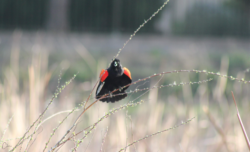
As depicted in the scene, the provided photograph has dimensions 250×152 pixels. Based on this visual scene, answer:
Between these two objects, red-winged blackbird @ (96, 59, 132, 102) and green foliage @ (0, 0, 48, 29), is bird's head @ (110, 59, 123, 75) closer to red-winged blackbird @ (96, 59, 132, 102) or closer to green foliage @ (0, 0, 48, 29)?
red-winged blackbird @ (96, 59, 132, 102)

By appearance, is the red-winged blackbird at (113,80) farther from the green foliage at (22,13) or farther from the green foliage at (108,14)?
the green foliage at (22,13)

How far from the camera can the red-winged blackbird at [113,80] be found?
1.09 m

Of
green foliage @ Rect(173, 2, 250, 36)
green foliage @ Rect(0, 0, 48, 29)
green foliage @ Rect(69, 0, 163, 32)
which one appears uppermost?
green foliage @ Rect(0, 0, 48, 29)

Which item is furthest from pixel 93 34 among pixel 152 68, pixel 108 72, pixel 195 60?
pixel 108 72

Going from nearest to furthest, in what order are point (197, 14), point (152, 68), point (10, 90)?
1. point (10, 90)
2. point (152, 68)
3. point (197, 14)

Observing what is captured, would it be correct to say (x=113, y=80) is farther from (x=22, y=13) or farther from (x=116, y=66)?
(x=22, y=13)

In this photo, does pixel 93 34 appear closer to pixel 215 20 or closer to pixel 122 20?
pixel 122 20

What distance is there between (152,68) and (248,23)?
5.14m

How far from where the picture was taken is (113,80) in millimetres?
1200

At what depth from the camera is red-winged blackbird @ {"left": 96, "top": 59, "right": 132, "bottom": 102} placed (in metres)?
1.09

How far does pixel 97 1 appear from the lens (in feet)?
33.1

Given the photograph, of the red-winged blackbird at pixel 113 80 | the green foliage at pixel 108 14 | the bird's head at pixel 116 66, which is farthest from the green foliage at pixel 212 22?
the bird's head at pixel 116 66

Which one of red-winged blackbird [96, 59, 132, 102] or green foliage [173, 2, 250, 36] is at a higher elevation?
green foliage [173, 2, 250, 36]

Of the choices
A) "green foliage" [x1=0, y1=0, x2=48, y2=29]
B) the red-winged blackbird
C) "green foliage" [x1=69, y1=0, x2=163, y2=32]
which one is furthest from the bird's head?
"green foliage" [x1=0, y1=0, x2=48, y2=29]
